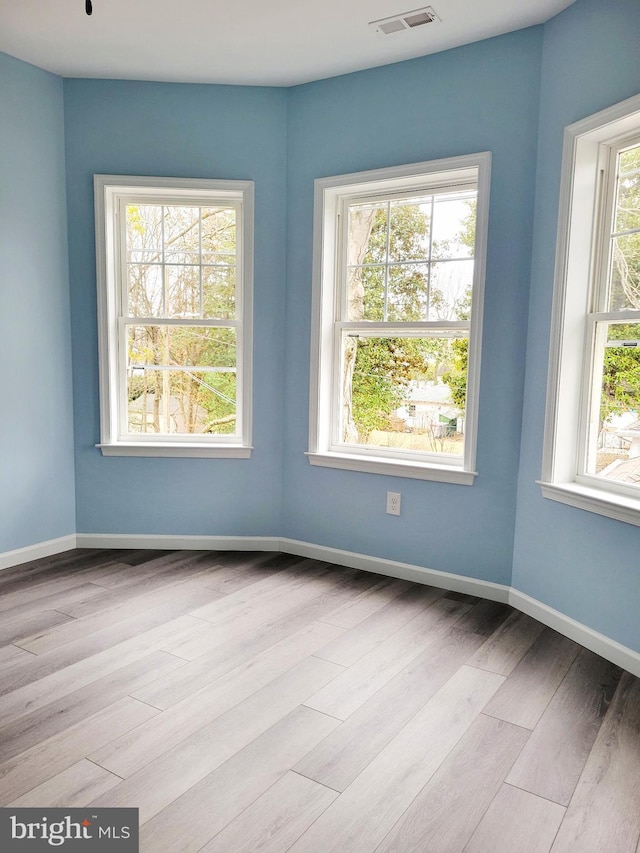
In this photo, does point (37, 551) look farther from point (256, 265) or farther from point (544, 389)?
point (544, 389)

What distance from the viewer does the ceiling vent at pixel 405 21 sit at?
2.80 meters

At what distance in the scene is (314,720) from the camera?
214cm

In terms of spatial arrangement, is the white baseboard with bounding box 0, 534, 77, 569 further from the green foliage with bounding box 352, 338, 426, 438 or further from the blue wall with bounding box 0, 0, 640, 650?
the green foliage with bounding box 352, 338, 426, 438

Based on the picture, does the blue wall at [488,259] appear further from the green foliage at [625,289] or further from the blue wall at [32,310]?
the blue wall at [32,310]

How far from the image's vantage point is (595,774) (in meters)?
1.91

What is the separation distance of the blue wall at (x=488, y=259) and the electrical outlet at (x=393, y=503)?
0.04m

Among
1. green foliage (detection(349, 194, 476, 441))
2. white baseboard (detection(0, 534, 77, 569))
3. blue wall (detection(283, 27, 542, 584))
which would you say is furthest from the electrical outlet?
white baseboard (detection(0, 534, 77, 569))

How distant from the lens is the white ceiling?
2.76 meters

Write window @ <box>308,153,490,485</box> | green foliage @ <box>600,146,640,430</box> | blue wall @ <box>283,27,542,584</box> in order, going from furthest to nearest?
1. window @ <box>308,153,490,485</box>
2. blue wall @ <box>283,27,542,584</box>
3. green foliage @ <box>600,146,640,430</box>

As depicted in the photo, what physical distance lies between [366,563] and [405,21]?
2.78 m

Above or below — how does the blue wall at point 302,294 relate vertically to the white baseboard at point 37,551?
above

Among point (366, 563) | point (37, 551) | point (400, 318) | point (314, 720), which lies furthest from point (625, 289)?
point (37, 551)

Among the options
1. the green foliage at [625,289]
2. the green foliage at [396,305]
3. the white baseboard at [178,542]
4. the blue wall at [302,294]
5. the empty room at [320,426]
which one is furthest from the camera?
the white baseboard at [178,542]

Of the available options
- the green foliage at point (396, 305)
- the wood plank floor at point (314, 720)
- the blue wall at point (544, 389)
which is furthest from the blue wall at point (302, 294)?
the wood plank floor at point (314, 720)
